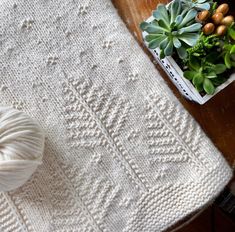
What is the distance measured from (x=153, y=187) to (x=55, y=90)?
220 mm

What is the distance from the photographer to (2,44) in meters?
0.66

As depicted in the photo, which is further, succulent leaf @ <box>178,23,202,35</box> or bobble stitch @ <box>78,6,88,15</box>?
bobble stitch @ <box>78,6,88,15</box>

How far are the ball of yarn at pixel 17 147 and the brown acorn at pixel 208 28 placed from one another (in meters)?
0.28

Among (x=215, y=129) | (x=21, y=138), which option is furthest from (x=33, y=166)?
(x=215, y=129)

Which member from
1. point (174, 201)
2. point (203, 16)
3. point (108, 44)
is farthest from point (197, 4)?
point (174, 201)

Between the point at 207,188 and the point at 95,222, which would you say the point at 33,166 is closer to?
the point at 95,222

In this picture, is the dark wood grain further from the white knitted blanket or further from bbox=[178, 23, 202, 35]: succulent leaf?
bbox=[178, 23, 202, 35]: succulent leaf

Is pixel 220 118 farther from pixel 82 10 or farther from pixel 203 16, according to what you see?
pixel 82 10

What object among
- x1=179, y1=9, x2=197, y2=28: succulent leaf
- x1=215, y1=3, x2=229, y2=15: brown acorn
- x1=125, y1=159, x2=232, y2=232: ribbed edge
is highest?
x1=179, y1=9, x2=197, y2=28: succulent leaf

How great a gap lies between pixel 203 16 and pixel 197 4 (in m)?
0.02

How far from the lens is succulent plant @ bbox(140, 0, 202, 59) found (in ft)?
1.85

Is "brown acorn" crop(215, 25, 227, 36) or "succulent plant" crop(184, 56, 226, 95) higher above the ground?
"brown acorn" crop(215, 25, 227, 36)

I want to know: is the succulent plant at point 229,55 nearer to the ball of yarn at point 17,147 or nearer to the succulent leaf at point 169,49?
the succulent leaf at point 169,49

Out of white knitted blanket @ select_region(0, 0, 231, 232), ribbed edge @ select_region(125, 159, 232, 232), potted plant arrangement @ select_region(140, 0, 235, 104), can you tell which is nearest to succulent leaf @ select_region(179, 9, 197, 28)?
potted plant arrangement @ select_region(140, 0, 235, 104)
